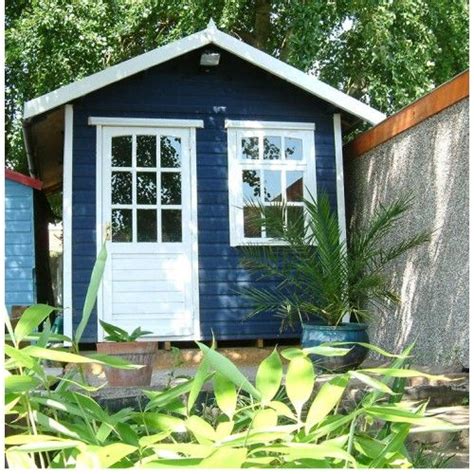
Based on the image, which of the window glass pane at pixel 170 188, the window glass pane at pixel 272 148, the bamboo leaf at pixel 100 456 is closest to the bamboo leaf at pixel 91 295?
the bamboo leaf at pixel 100 456

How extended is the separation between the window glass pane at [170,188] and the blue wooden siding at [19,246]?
1.74 metres

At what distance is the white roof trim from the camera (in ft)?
22.3

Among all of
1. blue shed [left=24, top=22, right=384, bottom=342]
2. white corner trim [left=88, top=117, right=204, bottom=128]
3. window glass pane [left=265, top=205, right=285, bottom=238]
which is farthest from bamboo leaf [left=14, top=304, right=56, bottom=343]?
white corner trim [left=88, top=117, right=204, bottom=128]

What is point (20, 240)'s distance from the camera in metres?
8.00

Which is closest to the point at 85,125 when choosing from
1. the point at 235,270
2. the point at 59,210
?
the point at 235,270

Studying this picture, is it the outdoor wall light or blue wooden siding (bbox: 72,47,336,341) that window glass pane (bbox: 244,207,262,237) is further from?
the outdoor wall light

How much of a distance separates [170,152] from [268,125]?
101 cm

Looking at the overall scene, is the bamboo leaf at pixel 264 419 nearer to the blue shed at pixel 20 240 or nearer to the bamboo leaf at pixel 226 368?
the bamboo leaf at pixel 226 368

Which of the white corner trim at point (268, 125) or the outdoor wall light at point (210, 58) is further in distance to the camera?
the white corner trim at point (268, 125)

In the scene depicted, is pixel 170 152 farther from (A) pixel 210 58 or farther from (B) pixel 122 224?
(A) pixel 210 58

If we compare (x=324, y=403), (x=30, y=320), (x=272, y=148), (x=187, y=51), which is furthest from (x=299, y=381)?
(x=272, y=148)

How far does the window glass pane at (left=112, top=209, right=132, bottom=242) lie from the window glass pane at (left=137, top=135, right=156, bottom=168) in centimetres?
49

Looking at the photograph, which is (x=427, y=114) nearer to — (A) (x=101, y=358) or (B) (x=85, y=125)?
(B) (x=85, y=125)

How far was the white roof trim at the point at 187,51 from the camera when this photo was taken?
6.80 m
